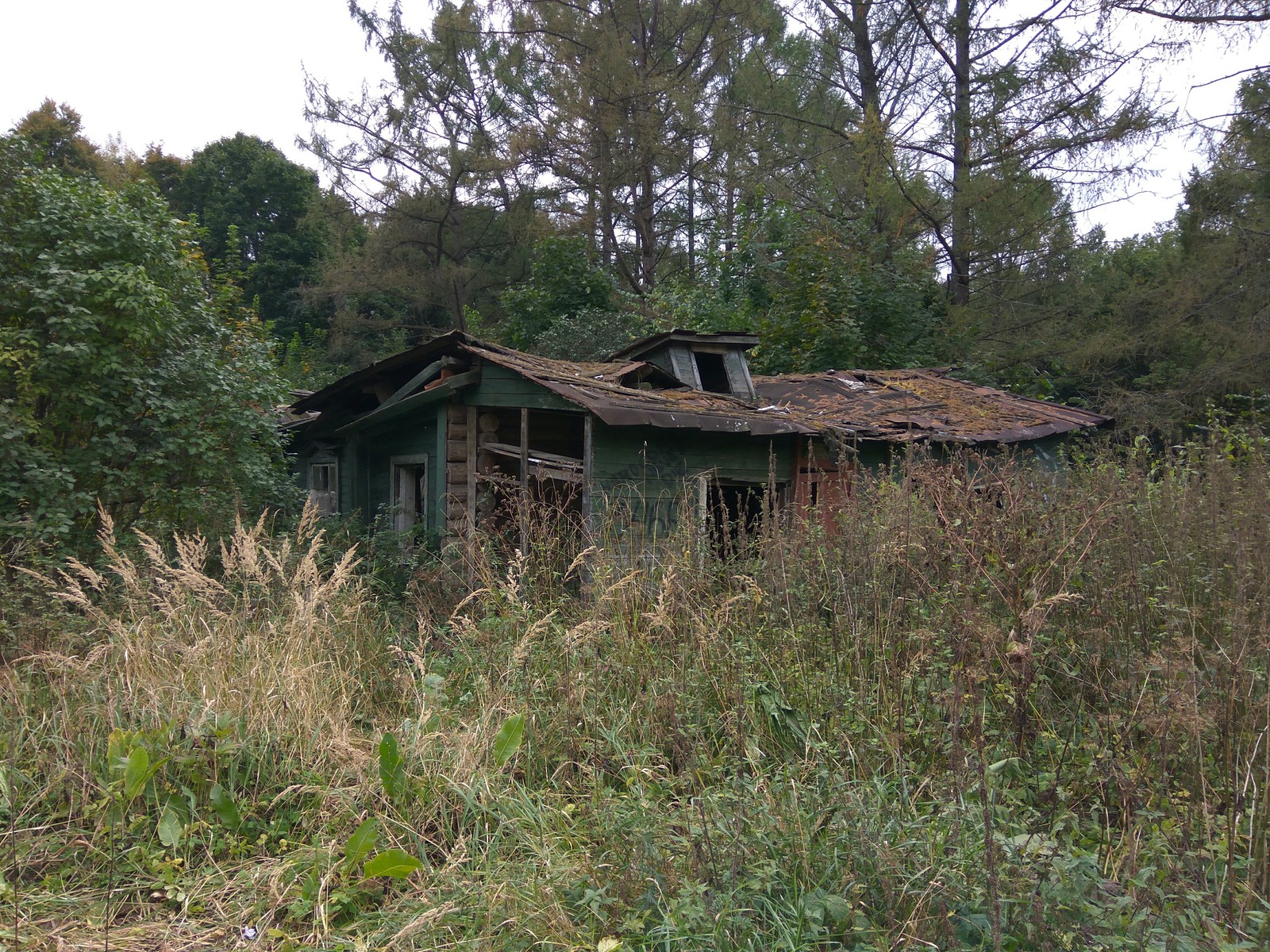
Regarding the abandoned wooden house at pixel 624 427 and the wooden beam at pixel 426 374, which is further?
the wooden beam at pixel 426 374

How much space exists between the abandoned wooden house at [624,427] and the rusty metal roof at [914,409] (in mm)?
40

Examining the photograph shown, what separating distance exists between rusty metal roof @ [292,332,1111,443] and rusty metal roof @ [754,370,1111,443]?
0.06 ft

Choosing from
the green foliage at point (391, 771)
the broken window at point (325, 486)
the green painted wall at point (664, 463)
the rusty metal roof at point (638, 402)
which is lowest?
the green foliage at point (391, 771)

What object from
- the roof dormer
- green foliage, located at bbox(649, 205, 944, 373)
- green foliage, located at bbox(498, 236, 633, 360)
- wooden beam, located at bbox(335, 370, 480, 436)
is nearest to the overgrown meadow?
wooden beam, located at bbox(335, 370, 480, 436)

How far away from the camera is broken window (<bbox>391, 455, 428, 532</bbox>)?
1033 centimetres

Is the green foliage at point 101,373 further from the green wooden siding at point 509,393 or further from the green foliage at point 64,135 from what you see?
the green foliage at point 64,135

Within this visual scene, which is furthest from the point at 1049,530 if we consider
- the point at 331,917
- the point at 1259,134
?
the point at 1259,134

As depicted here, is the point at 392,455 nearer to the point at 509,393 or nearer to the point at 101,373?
the point at 509,393

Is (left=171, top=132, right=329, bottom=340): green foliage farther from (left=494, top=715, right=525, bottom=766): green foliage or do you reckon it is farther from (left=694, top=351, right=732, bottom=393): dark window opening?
(left=494, top=715, right=525, bottom=766): green foliage

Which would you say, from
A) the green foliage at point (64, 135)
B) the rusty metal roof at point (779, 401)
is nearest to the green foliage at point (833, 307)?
the rusty metal roof at point (779, 401)

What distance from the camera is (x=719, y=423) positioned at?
785cm

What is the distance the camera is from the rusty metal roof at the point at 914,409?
9188mm

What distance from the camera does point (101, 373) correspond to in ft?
21.5

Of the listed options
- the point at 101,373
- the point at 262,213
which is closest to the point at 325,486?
the point at 101,373
